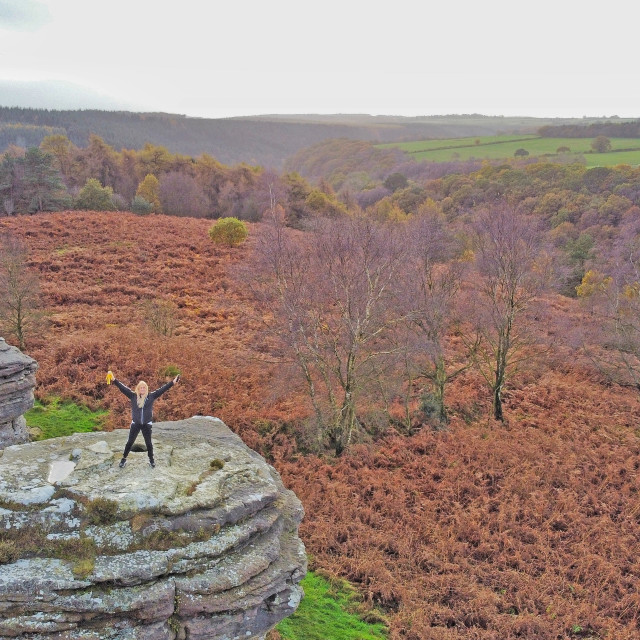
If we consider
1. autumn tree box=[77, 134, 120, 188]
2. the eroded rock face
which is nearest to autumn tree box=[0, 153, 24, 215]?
autumn tree box=[77, 134, 120, 188]

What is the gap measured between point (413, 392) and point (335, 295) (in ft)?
30.4

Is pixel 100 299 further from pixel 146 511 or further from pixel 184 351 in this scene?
pixel 146 511

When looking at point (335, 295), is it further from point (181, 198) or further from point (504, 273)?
point (181, 198)

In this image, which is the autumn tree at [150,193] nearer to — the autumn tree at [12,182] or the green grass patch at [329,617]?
the autumn tree at [12,182]

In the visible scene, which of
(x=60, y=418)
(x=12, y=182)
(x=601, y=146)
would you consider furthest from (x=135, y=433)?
(x=601, y=146)

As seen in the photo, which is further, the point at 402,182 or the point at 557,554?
the point at 402,182

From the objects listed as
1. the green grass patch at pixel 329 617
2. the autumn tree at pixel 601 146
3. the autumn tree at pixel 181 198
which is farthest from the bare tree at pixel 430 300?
the autumn tree at pixel 601 146

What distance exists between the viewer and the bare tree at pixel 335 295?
56.0ft

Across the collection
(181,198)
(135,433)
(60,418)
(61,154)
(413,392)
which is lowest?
(413,392)

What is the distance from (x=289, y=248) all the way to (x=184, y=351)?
8665 millimetres

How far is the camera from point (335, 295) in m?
17.4

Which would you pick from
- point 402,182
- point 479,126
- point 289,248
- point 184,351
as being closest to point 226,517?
point 289,248

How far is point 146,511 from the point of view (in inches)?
310

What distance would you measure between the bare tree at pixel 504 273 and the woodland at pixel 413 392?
11 cm
